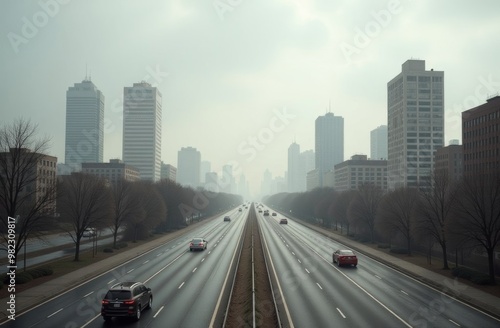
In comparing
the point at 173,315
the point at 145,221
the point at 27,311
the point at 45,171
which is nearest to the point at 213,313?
the point at 173,315

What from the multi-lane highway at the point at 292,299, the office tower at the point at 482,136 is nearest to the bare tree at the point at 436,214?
the multi-lane highway at the point at 292,299

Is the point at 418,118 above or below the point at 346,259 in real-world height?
above

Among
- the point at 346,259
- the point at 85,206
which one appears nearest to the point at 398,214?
the point at 346,259

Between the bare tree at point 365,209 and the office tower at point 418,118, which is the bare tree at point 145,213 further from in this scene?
the office tower at point 418,118

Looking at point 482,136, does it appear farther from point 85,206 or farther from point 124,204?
point 85,206

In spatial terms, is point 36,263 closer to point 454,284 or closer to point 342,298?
point 342,298

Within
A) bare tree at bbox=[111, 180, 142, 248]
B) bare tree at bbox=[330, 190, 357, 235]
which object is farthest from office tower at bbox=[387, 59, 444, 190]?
A: bare tree at bbox=[111, 180, 142, 248]
